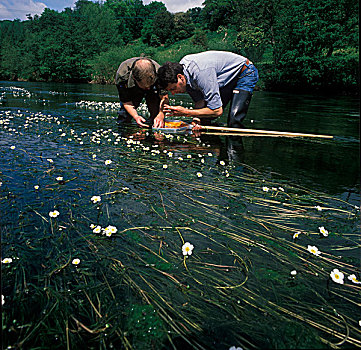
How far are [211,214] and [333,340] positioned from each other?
1.66m

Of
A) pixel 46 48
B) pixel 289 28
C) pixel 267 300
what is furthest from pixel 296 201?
pixel 46 48

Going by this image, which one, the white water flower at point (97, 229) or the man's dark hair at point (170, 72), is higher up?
the man's dark hair at point (170, 72)

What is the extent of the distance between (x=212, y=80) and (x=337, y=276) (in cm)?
442

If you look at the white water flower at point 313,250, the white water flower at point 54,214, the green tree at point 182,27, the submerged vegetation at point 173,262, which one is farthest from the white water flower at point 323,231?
the green tree at point 182,27

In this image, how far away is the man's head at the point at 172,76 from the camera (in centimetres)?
540

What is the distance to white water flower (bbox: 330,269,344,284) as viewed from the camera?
2.06 meters

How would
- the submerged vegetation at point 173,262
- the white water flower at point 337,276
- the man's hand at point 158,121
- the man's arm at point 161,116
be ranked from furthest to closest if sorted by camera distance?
the man's hand at point 158,121
the man's arm at point 161,116
the white water flower at point 337,276
the submerged vegetation at point 173,262

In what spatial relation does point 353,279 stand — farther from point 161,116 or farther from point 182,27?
point 182,27

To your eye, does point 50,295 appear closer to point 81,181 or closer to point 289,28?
point 81,181

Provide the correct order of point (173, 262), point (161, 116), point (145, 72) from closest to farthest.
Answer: point (173, 262) < point (145, 72) < point (161, 116)

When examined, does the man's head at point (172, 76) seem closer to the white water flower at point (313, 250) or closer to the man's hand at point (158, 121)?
the man's hand at point (158, 121)

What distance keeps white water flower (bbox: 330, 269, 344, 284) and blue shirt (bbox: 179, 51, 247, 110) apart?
429 cm

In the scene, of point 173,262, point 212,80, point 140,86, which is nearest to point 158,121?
point 140,86

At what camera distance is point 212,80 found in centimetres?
557
